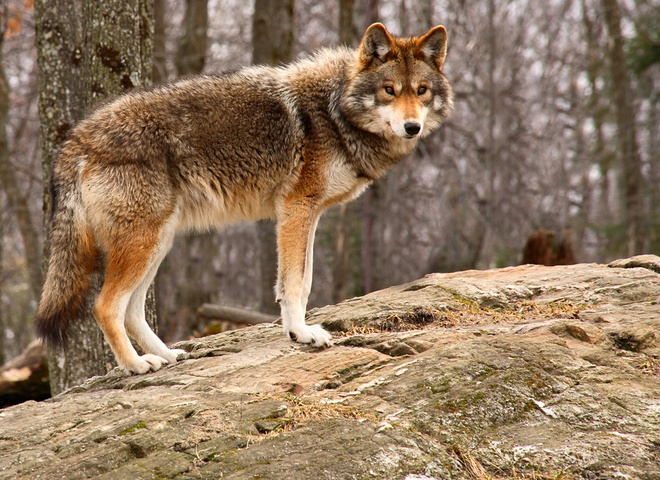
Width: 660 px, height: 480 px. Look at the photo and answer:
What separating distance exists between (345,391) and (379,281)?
9.10 meters

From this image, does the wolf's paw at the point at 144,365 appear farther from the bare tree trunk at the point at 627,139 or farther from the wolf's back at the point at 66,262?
the bare tree trunk at the point at 627,139

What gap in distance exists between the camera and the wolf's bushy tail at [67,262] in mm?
4273

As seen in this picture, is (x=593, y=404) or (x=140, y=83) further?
(x=140, y=83)

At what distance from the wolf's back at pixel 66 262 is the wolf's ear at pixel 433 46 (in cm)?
282

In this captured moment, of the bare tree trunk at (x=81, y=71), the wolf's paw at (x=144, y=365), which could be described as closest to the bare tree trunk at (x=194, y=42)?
the bare tree trunk at (x=81, y=71)

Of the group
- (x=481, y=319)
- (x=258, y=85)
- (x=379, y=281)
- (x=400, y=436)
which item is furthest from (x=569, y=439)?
(x=379, y=281)

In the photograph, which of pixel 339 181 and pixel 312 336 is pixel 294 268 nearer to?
pixel 312 336

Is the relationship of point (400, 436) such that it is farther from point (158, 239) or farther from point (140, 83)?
point (140, 83)

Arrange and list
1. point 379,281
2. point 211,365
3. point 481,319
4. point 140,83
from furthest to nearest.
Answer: point 379,281 < point 140,83 < point 481,319 < point 211,365

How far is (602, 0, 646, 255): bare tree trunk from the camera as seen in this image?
42.9 ft

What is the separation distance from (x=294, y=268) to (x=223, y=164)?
0.98 metres

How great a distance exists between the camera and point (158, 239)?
4320mm

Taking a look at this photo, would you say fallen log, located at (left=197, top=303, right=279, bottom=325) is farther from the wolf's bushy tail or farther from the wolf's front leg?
the wolf's bushy tail

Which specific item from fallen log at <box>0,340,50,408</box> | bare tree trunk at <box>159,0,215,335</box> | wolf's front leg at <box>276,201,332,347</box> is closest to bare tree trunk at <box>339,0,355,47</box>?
bare tree trunk at <box>159,0,215,335</box>
